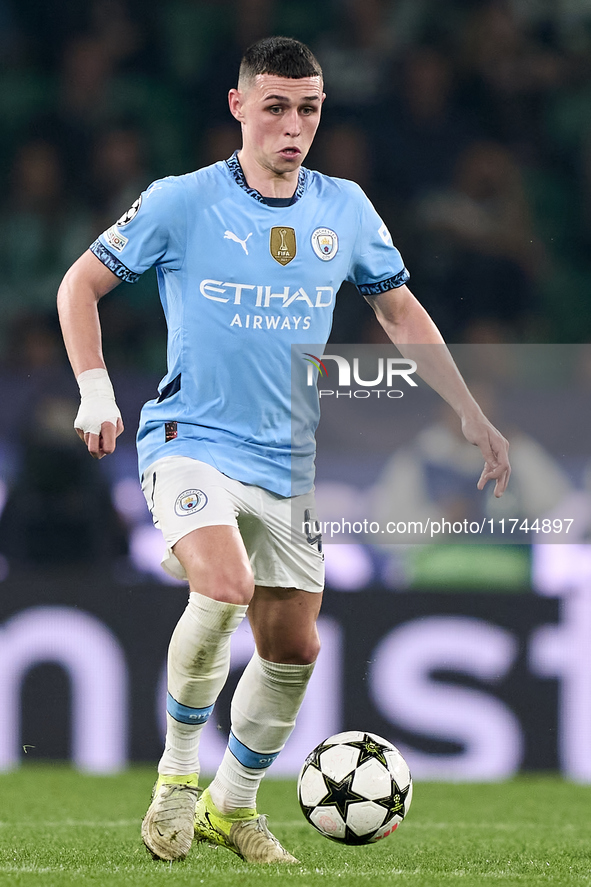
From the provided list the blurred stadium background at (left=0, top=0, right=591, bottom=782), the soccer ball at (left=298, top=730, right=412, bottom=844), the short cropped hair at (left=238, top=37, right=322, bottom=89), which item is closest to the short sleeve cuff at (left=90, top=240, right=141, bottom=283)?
the short cropped hair at (left=238, top=37, right=322, bottom=89)

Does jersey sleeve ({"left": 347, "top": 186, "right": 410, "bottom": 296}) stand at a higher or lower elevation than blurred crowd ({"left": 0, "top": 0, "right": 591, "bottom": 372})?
lower

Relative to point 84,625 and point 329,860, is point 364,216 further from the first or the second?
point 84,625

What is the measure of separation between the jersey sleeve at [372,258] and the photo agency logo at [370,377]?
28cm

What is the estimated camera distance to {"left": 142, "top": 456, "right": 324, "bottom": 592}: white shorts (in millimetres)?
3492

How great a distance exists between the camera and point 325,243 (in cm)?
388

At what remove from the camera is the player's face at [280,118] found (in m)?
3.73

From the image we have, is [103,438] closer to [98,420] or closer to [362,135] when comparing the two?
[98,420]

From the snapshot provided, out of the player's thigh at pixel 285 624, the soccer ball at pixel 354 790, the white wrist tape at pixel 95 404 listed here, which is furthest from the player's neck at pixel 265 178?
the soccer ball at pixel 354 790

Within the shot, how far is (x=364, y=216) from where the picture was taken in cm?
404

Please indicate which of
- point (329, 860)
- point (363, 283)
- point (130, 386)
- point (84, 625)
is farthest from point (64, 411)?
point (329, 860)

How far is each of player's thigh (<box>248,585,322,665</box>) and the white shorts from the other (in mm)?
35

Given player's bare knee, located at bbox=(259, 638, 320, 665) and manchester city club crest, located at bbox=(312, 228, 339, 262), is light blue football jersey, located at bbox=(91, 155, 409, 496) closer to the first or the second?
manchester city club crest, located at bbox=(312, 228, 339, 262)

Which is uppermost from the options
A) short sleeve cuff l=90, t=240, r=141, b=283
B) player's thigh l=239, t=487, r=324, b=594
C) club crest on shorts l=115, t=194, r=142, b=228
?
club crest on shorts l=115, t=194, r=142, b=228

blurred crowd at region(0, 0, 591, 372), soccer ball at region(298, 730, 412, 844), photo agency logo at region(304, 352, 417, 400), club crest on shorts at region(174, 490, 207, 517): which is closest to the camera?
club crest on shorts at region(174, 490, 207, 517)
